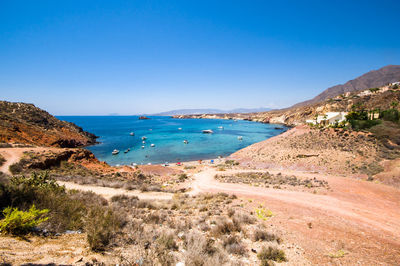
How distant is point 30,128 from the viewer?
112 ft

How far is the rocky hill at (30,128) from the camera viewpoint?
1112 inches

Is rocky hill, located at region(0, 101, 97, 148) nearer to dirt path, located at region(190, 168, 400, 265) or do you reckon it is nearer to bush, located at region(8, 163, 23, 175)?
bush, located at region(8, 163, 23, 175)

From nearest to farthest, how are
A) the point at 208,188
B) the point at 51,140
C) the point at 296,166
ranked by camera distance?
the point at 208,188, the point at 296,166, the point at 51,140

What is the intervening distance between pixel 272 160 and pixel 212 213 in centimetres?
2408

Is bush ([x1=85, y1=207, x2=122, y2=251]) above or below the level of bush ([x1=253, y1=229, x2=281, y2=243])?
above

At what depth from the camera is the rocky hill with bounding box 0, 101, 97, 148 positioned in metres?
28.2

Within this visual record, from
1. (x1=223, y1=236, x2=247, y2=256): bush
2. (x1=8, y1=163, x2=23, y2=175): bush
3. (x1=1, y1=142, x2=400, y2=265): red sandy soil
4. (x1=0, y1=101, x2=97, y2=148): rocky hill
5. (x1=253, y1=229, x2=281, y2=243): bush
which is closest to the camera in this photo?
(x1=223, y1=236, x2=247, y2=256): bush

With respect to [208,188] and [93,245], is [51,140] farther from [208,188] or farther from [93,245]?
[93,245]

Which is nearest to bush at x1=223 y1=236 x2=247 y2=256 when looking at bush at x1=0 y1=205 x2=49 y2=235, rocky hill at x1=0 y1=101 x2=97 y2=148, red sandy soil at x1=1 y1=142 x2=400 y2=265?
red sandy soil at x1=1 y1=142 x2=400 y2=265

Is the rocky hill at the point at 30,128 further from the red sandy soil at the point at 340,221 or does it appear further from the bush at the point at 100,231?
the red sandy soil at the point at 340,221

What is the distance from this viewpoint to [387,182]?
16.1 metres

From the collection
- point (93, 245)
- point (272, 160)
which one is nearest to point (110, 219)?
point (93, 245)

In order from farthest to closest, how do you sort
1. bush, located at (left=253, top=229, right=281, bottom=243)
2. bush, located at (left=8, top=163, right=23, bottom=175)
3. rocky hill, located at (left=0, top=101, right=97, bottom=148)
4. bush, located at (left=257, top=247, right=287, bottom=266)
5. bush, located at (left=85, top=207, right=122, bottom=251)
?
rocky hill, located at (left=0, top=101, right=97, bottom=148)
bush, located at (left=8, top=163, right=23, bottom=175)
bush, located at (left=253, top=229, right=281, bottom=243)
bush, located at (left=257, top=247, right=287, bottom=266)
bush, located at (left=85, top=207, right=122, bottom=251)

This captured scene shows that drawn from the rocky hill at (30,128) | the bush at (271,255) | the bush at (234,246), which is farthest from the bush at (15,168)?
the bush at (271,255)
